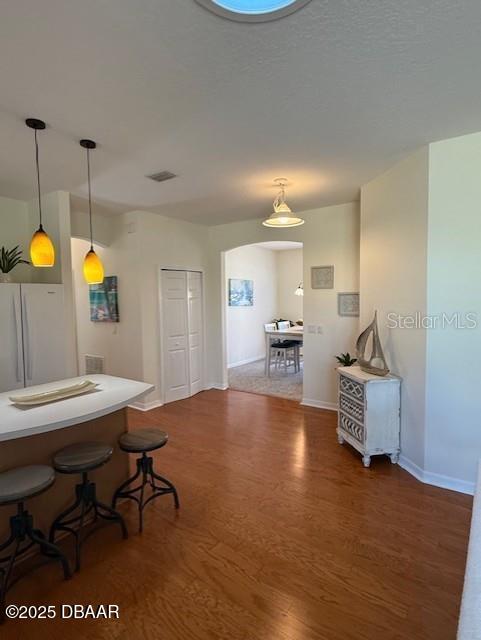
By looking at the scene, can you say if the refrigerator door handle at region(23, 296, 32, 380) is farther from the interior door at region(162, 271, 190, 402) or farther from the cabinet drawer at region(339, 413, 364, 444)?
the cabinet drawer at region(339, 413, 364, 444)

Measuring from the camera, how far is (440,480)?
269 cm

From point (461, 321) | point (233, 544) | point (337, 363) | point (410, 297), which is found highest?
point (410, 297)

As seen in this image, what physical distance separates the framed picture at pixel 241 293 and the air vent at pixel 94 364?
3.12 metres

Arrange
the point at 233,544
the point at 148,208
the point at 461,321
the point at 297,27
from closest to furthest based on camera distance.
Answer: the point at 297,27 < the point at 233,544 < the point at 461,321 < the point at 148,208

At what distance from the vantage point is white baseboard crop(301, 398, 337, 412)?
180 inches

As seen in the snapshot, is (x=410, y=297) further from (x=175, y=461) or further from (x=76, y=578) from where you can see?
(x=76, y=578)

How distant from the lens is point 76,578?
6.07 ft

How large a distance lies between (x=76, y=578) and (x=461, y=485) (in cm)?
280

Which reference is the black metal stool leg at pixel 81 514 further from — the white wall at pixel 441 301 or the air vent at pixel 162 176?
the air vent at pixel 162 176

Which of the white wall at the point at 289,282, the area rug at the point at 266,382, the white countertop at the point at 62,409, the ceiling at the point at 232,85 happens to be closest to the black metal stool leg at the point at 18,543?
the white countertop at the point at 62,409

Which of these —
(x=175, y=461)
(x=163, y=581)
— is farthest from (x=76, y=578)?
(x=175, y=461)

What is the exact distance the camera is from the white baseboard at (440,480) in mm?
2594

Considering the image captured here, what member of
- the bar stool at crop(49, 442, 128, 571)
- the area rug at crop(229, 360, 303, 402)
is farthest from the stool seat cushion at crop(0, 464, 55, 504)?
the area rug at crop(229, 360, 303, 402)

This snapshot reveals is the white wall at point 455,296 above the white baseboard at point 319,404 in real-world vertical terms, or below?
above
